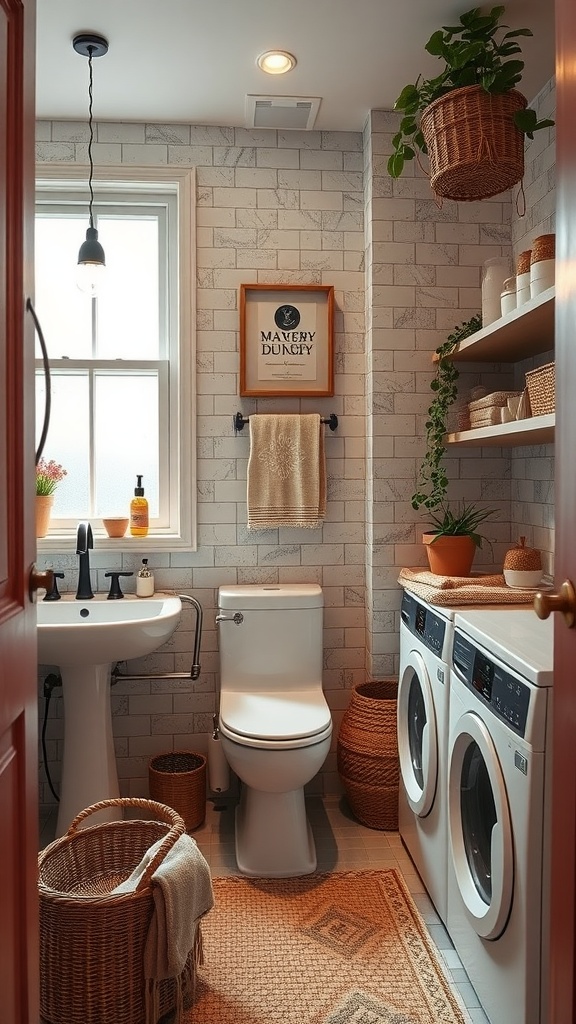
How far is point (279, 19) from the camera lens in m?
2.14

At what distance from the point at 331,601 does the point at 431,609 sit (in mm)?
750

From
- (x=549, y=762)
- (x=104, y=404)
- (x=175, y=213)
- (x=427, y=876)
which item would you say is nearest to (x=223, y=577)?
(x=104, y=404)

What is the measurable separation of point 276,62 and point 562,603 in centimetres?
213

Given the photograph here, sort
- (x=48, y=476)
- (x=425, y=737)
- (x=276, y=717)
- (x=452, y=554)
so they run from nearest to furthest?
1. (x=425, y=737)
2. (x=276, y=717)
3. (x=452, y=554)
4. (x=48, y=476)

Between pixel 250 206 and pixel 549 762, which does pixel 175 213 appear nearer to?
pixel 250 206

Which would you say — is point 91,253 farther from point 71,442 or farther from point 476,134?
point 476,134

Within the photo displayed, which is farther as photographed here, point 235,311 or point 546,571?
point 235,311

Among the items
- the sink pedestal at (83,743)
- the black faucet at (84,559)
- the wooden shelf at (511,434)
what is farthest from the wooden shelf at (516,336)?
the sink pedestal at (83,743)

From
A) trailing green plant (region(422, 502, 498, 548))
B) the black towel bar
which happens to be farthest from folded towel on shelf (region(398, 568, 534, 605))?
the black towel bar

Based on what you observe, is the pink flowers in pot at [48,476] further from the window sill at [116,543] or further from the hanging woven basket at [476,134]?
the hanging woven basket at [476,134]

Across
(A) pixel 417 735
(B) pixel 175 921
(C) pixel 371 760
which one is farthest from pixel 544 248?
(B) pixel 175 921

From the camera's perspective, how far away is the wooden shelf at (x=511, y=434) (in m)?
1.86

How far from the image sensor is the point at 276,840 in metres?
2.38

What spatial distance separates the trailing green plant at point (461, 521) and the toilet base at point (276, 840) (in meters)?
1.00
